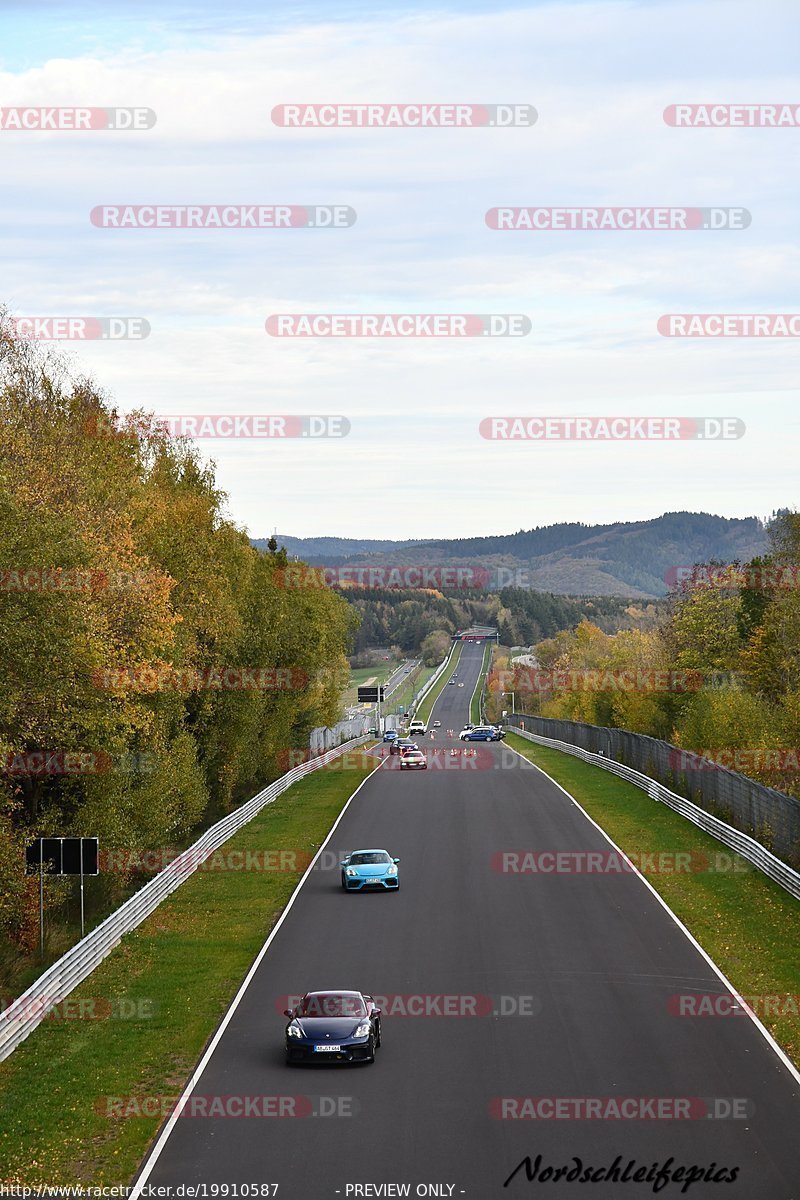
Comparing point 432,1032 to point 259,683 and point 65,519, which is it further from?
point 259,683

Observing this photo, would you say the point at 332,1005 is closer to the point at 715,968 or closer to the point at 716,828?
the point at 715,968

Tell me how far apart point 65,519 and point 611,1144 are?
53.6 feet

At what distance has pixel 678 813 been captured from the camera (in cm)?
5362

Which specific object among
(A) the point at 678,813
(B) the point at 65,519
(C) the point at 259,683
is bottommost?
(A) the point at 678,813

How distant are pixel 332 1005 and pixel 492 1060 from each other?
9.59ft

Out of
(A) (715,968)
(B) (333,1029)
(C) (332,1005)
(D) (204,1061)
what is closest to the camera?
(B) (333,1029)

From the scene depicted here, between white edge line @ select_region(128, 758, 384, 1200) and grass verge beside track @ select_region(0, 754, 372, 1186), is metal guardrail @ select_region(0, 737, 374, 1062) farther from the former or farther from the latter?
white edge line @ select_region(128, 758, 384, 1200)

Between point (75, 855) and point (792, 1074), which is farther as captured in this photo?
point (75, 855)

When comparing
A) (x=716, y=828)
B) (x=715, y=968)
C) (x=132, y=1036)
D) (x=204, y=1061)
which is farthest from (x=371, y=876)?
(x=716, y=828)

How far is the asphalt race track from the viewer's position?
1695 centimetres

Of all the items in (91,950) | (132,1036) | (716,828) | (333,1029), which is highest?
(333,1029)

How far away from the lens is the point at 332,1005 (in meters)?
22.1

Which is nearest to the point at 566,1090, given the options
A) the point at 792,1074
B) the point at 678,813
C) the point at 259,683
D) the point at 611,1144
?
the point at 611,1144

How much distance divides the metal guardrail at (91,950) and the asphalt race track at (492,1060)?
12.5ft
